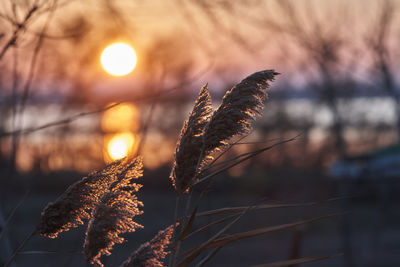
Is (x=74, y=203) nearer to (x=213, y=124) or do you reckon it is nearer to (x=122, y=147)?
(x=213, y=124)

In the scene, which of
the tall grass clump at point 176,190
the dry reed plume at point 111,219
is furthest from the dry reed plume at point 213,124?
the dry reed plume at point 111,219

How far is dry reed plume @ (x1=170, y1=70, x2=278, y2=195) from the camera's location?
4.58ft

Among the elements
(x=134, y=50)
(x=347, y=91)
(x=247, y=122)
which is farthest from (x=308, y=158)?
(x=247, y=122)

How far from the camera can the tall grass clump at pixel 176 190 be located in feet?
4.55

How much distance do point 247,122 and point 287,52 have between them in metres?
5.76

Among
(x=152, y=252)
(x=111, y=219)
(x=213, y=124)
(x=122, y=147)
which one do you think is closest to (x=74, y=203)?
(x=111, y=219)

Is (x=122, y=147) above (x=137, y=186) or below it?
above

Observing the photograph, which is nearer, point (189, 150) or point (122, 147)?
point (189, 150)

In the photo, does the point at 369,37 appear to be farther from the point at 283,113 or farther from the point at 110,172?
the point at 283,113

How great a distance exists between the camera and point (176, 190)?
1.39 meters

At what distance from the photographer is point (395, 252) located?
10734 millimetres

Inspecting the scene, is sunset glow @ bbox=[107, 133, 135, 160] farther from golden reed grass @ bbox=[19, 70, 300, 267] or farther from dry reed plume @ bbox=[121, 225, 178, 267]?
dry reed plume @ bbox=[121, 225, 178, 267]

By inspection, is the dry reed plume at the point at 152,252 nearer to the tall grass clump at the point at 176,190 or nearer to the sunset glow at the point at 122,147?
the tall grass clump at the point at 176,190

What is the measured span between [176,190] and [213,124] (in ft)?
0.67
